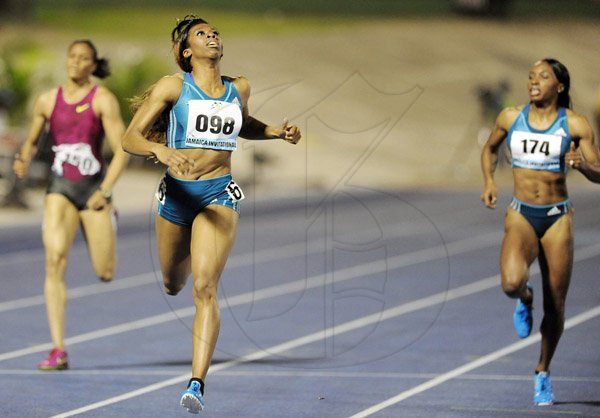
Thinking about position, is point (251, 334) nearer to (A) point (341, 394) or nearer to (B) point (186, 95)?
(A) point (341, 394)

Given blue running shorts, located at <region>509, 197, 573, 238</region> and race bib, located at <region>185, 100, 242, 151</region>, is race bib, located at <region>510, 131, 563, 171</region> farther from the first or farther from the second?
race bib, located at <region>185, 100, 242, 151</region>

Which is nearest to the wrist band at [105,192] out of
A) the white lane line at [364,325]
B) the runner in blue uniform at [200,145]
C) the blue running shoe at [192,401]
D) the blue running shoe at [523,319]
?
the white lane line at [364,325]

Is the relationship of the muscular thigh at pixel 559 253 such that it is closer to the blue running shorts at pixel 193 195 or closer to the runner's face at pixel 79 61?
the blue running shorts at pixel 193 195

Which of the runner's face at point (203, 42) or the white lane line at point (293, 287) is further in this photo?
the white lane line at point (293, 287)

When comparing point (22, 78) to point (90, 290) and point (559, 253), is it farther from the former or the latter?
point (559, 253)

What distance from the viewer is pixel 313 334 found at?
12164 millimetres

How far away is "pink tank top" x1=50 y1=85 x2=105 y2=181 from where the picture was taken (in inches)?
399

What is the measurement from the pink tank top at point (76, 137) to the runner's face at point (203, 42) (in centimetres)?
222

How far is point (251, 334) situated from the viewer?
39.8 ft

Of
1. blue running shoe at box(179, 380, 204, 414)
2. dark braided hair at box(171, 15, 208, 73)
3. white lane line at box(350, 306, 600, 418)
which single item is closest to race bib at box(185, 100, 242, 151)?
dark braided hair at box(171, 15, 208, 73)

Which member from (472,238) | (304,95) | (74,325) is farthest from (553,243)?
(304,95)

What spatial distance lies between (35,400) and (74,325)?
357 cm

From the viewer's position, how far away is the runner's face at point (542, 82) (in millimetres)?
8883

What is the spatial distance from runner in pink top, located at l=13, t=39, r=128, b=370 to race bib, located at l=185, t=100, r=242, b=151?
7.06ft
